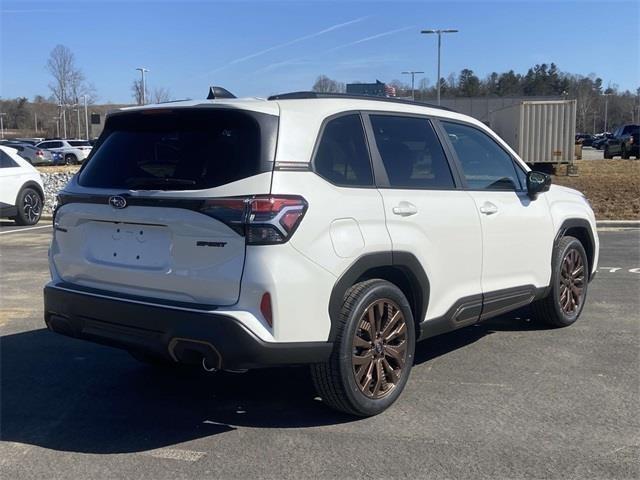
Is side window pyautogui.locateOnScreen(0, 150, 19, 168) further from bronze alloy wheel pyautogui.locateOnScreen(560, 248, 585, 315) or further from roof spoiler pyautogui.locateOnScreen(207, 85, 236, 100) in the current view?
bronze alloy wheel pyautogui.locateOnScreen(560, 248, 585, 315)

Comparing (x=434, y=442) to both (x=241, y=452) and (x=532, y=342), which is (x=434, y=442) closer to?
(x=241, y=452)

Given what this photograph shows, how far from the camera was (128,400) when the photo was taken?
4.39 meters

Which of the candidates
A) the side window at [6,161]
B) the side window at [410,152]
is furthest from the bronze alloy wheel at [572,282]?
the side window at [6,161]

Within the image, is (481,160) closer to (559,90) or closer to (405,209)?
(405,209)

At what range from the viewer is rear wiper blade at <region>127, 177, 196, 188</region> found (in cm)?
364

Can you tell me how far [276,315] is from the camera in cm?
345

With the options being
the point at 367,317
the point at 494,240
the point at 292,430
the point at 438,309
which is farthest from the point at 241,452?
the point at 494,240

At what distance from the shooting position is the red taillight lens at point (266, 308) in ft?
11.2

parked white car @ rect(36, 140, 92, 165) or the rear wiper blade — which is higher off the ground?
parked white car @ rect(36, 140, 92, 165)

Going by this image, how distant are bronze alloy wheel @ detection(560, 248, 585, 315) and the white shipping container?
2172 centimetres

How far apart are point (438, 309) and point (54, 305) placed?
96.1 inches

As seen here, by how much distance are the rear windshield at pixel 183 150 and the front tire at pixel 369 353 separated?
98cm

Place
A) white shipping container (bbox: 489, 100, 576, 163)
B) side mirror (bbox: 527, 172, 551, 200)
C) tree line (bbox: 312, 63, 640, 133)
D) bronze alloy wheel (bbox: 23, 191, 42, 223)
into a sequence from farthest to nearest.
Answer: tree line (bbox: 312, 63, 640, 133) → white shipping container (bbox: 489, 100, 576, 163) → bronze alloy wheel (bbox: 23, 191, 42, 223) → side mirror (bbox: 527, 172, 551, 200)

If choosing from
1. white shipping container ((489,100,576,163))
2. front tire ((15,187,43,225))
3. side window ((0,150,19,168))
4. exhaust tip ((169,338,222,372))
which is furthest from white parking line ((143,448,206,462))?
white shipping container ((489,100,576,163))
